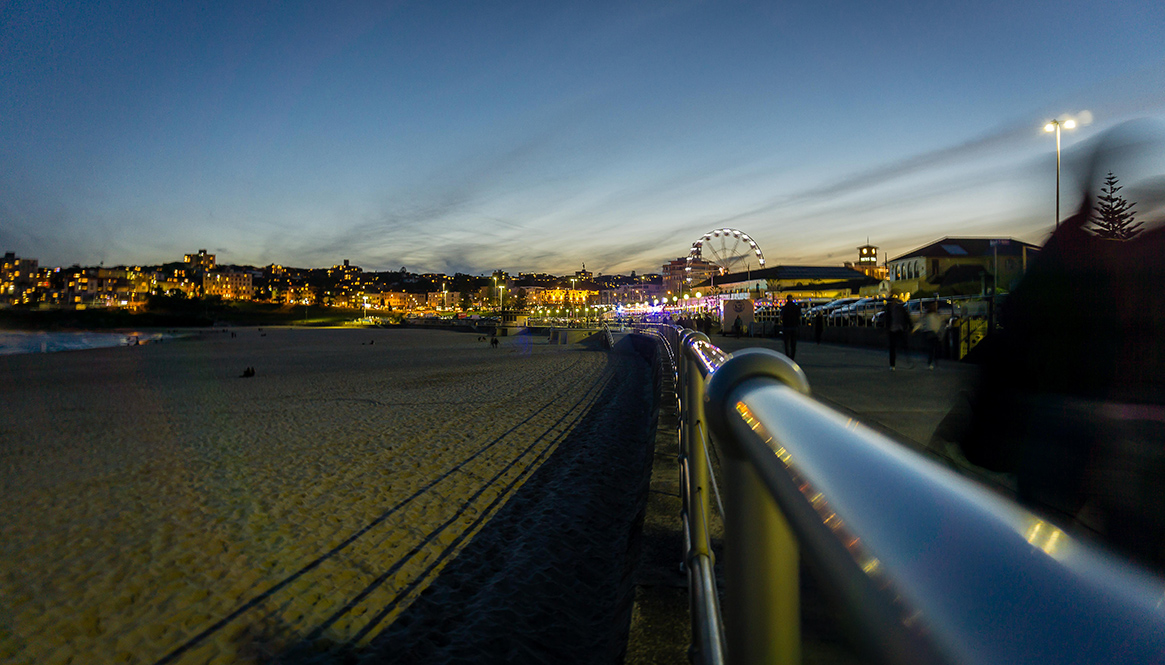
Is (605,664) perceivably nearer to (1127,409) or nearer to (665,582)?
(665,582)

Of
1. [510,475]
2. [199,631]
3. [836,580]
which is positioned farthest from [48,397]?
[836,580]

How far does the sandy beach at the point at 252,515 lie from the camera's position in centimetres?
450

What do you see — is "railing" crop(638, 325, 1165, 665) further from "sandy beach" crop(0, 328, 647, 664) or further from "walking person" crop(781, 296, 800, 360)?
"walking person" crop(781, 296, 800, 360)

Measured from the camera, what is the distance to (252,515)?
6.57 metres


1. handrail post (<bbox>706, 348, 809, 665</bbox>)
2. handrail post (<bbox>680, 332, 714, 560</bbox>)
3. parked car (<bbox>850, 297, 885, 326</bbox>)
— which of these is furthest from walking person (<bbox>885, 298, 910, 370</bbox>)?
parked car (<bbox>850, 297, 885, 326</bbox>)

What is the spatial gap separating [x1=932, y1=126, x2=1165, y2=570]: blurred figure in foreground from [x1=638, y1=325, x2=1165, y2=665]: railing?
0.99 m

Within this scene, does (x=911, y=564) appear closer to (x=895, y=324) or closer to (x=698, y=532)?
(x=698, y=532)

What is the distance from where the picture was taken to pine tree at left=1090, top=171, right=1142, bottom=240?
1630 mm

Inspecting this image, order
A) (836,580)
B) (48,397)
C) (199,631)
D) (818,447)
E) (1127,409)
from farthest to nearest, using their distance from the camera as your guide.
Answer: (48,397) < (199,631) < (1127,409) < (818,447) < (836,580)

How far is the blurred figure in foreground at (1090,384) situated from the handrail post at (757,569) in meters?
0.95

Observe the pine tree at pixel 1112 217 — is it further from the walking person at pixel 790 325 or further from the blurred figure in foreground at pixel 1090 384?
the walking person at pixel 790 325

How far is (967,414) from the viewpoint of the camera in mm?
2125

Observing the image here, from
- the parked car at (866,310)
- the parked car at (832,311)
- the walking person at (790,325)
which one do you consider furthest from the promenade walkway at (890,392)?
the parked car at (832,311)

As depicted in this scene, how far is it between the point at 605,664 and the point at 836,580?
398 cm
